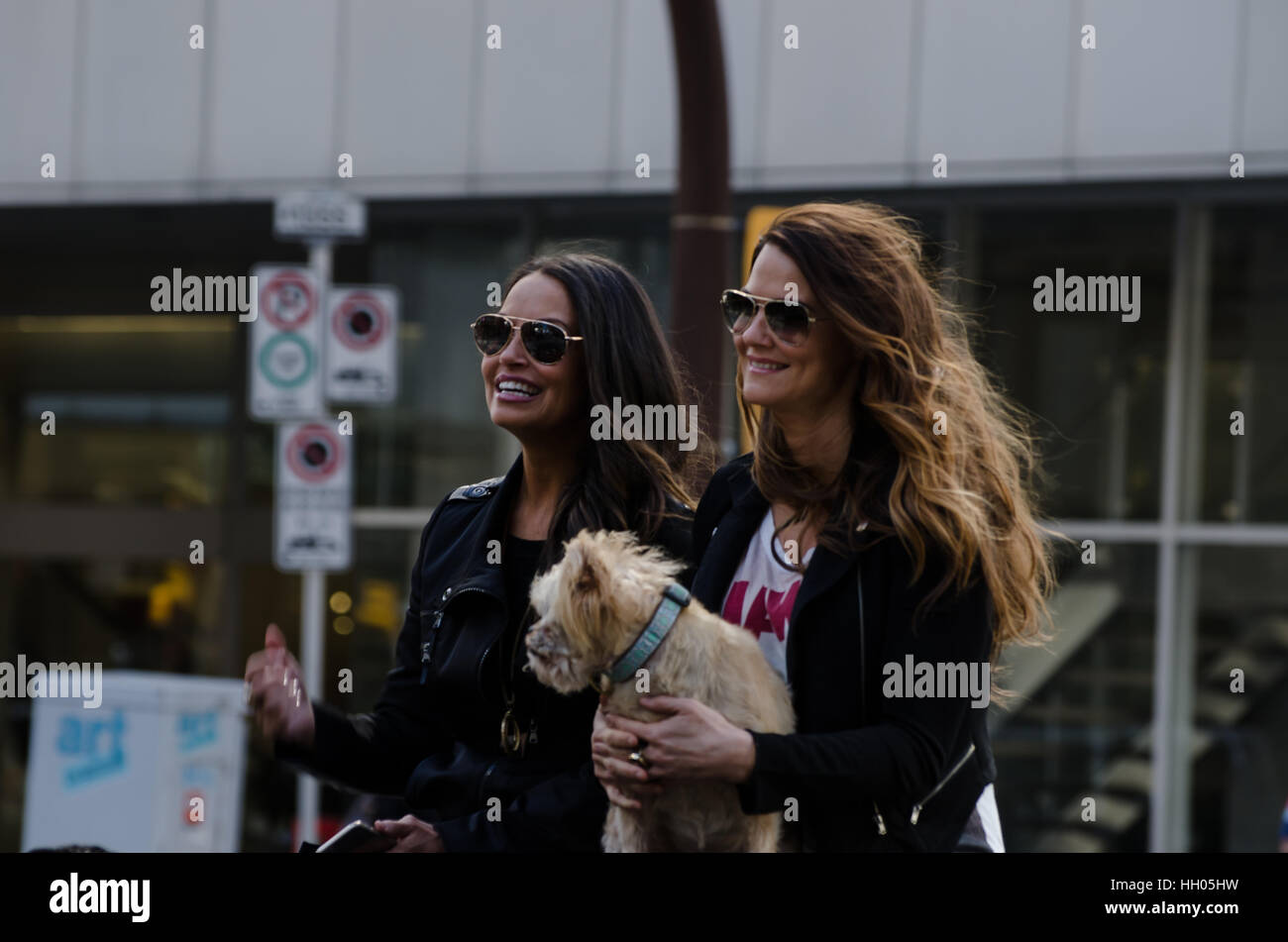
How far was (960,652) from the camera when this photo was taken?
221 cm

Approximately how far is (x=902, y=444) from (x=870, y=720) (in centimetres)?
41

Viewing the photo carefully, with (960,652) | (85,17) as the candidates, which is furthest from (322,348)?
(960,652)

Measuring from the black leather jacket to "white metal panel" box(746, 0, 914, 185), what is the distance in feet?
22.2

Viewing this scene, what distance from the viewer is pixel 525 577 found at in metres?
2.75

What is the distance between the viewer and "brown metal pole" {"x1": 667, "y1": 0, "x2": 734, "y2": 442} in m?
5.27

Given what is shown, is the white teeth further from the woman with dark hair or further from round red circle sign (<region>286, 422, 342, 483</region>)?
round red circle sign (<region>286, 422, 342, 483</region>)

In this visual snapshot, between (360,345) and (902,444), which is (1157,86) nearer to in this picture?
(360,345)

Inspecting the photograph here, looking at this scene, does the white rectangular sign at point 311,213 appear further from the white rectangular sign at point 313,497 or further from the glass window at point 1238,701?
the glass window at point 1238,701

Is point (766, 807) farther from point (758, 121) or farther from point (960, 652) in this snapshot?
point (758, 121)

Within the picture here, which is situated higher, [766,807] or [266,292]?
[266,292]

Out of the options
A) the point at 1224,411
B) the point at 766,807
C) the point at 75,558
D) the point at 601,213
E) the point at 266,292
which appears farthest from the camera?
the point at 75,558
